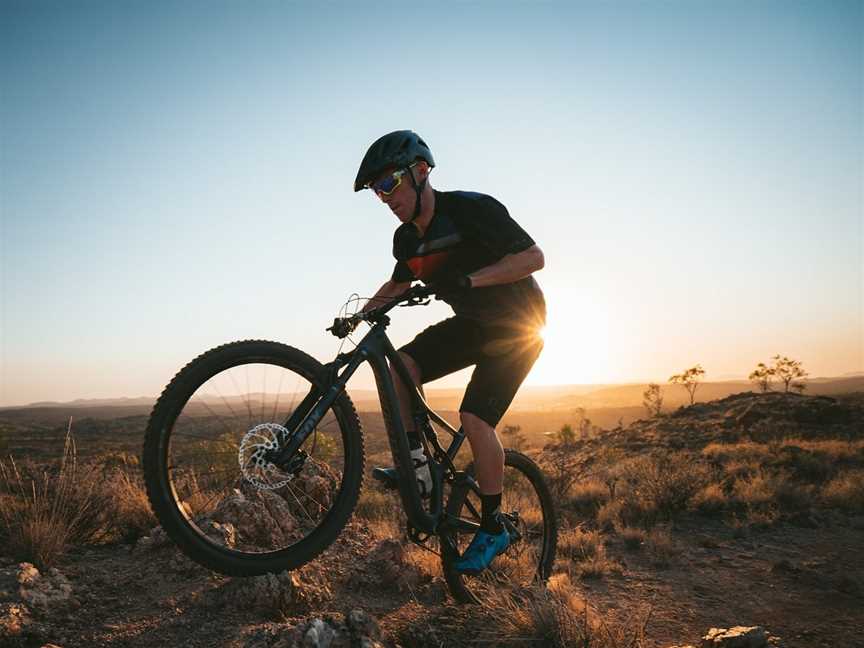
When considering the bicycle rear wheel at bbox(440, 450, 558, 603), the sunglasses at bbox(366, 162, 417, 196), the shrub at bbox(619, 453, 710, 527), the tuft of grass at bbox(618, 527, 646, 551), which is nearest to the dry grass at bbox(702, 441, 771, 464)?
the shrub at bbox(619, 453, 710, 527)

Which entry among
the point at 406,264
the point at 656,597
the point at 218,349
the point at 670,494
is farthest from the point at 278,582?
the point at 670,494

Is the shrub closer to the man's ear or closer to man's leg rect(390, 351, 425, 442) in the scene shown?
man's leg rect(390, 351, 425, 442)

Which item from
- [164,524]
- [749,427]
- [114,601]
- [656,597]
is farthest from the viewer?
[749,427]

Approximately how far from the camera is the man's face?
371 centimetres

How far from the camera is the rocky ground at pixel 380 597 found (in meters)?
2.98

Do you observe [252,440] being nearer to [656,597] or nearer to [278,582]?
[278,582]

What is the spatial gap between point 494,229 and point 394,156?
0.86 metres

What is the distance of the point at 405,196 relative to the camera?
3.74 m

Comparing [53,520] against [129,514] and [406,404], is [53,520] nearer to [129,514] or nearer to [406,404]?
[129,514]

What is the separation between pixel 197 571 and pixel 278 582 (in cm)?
106

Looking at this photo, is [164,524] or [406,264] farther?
[406,264]

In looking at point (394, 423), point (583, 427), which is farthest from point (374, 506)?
point (583, 427)

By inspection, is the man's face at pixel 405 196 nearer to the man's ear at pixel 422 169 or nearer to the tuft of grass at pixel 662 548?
the man's ear at pixel 422 169

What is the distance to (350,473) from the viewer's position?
3234 millimetres
